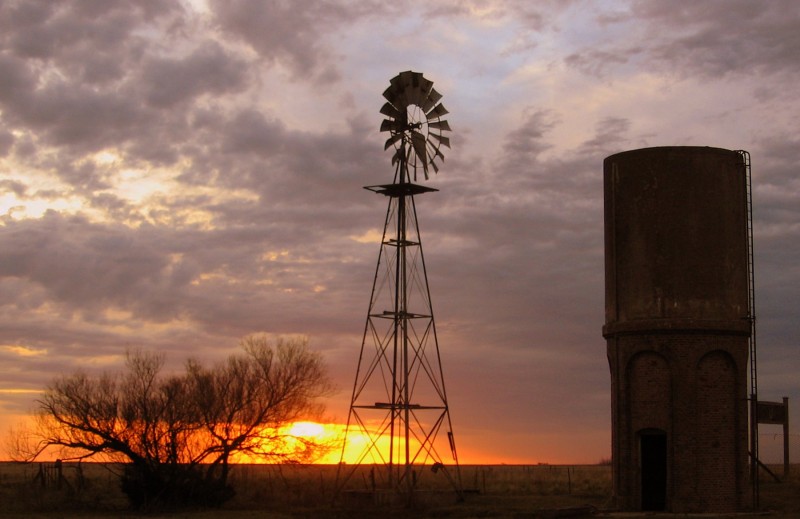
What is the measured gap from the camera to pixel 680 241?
106ft

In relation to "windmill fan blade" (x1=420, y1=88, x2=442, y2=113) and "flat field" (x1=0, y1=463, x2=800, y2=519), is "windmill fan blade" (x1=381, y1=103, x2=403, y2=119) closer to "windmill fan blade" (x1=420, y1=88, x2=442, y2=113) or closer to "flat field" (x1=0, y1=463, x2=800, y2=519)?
→ "windmill fan blade" (x1=420, y1=88, x2=442, y2=113)

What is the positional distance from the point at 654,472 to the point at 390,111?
17035mm

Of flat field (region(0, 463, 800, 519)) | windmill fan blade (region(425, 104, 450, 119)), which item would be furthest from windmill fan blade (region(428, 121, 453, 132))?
flat field (region(0, 463, 800, 519))

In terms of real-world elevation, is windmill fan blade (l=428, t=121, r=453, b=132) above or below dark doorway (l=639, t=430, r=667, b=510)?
above

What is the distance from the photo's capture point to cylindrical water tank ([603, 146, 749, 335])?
32.3m

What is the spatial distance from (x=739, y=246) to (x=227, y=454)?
21.8 m

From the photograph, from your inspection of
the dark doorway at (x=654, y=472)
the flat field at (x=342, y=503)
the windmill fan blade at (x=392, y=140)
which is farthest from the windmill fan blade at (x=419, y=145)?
the dark doorway at (x=654, y=472)

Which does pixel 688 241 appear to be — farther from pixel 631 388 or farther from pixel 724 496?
pixel 724 496

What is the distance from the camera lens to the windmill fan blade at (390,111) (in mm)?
40625

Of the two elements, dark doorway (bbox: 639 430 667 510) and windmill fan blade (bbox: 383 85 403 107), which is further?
windmill fan blade (bbox: 383 85 403 107)

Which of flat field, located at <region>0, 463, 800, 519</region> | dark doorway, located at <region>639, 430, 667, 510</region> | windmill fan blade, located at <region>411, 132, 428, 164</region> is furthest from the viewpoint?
windmill fan blade, located at <region>411, 132, 428, 164</region>

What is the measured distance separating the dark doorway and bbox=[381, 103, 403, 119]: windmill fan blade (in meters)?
→ 15.8

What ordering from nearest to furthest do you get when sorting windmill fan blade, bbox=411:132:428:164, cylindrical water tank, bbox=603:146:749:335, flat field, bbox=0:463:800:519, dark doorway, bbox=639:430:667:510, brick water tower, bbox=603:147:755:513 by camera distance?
brick water tower, bbox=603:147:755:513
cylindrical water tank, bbox=603:146:749:335
dark doorway, bbox=639:430:667:510
flat field, bbox=0:463:800:519
windmill fan blade, bbox=411:132:428:164

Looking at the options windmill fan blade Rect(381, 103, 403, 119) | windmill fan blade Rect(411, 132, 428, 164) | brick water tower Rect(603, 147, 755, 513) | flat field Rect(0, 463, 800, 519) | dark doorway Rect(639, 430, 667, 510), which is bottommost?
flat field Rect(0, 463, 800, 519)
